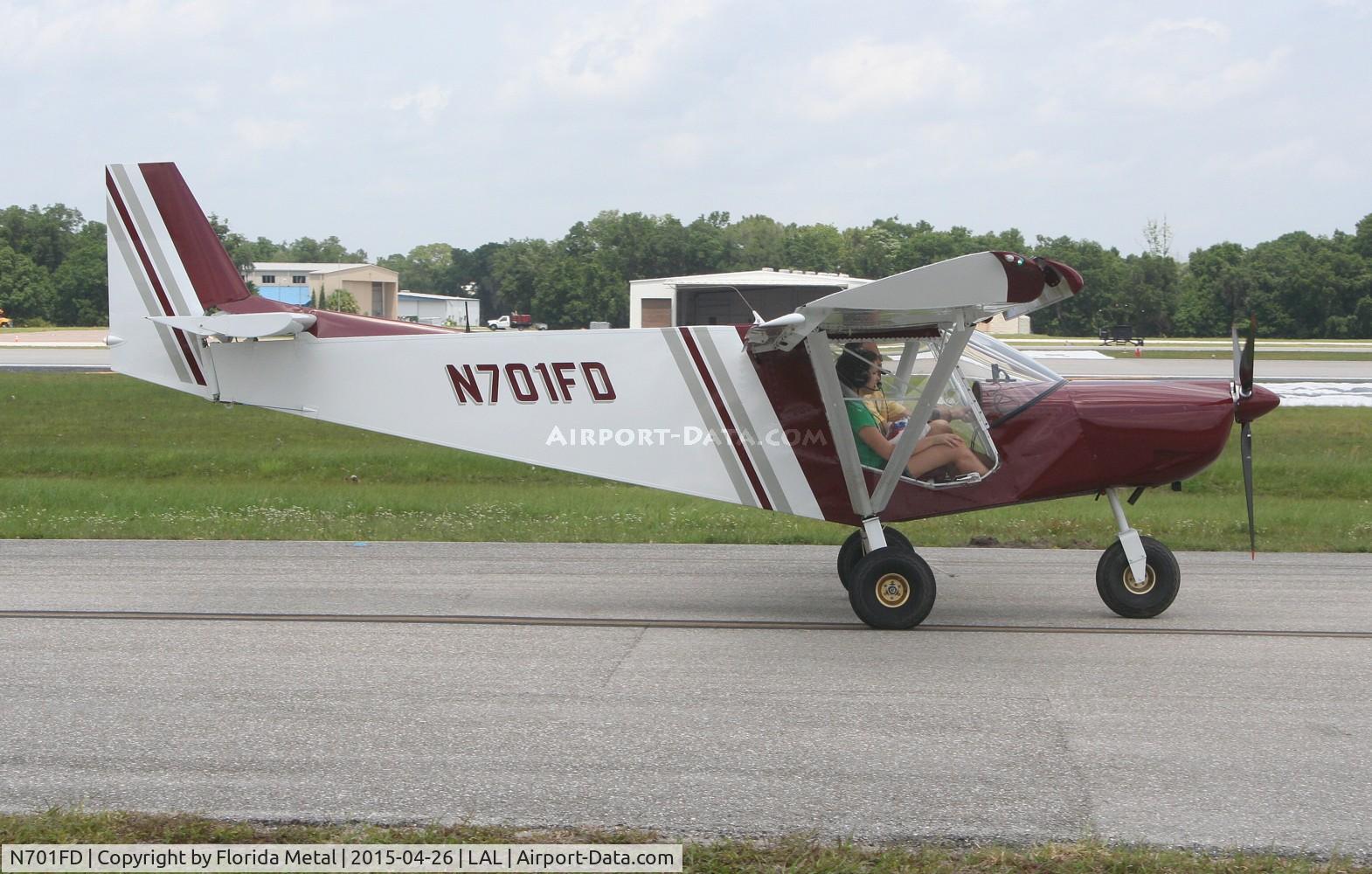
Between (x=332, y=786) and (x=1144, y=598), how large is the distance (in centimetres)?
582

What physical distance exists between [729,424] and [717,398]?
0.21 metres

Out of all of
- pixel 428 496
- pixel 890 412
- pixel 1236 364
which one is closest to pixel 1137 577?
pixel 1236 364

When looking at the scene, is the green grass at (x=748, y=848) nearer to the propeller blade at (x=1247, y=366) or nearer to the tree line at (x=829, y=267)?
the propeller blade at (x=1247, y=366)

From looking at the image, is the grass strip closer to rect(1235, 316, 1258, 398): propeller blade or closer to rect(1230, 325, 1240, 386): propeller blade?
rect(1230, 325, 1240, 386): propeller blade

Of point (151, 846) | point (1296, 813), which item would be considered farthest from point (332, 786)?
point (1296, 813)

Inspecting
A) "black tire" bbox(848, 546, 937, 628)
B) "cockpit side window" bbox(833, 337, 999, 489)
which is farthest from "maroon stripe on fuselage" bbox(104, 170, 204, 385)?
"black tire" bbox(848, 546, 937, 628)

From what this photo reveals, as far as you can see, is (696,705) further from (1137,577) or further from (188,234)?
(188,234)

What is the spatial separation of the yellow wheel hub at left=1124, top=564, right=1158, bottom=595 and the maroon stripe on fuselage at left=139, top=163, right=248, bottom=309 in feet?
22.3

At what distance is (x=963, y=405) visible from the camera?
875cm

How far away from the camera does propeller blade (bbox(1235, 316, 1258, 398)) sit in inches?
320

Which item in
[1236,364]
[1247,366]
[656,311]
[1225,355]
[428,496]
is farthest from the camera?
[1225,355]

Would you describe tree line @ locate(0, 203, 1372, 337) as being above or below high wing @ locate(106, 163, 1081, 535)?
above

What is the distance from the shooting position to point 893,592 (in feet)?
27.7

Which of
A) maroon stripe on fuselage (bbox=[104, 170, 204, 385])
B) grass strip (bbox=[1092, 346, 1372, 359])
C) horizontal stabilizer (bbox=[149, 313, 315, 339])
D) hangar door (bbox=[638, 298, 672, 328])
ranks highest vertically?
hangar door (bbox=[638, 298, 672, 328])
